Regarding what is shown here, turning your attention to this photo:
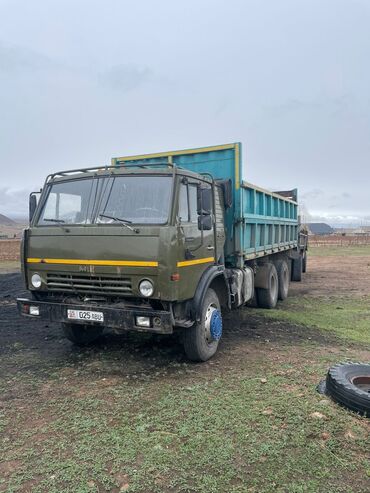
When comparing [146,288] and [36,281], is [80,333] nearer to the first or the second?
[36,281]

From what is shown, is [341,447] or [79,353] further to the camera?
[79,353]

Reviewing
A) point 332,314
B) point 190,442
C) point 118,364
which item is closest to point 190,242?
point 118,364

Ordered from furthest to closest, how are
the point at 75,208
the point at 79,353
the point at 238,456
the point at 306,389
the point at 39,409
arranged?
the point at 79,353, the point at 75,208, the point at 306,389, the point at 39,409, the point at 238,456

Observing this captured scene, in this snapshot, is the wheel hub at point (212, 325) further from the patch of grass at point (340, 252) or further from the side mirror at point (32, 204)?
the patch of grass at point (340, 252)

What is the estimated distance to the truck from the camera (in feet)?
14.4

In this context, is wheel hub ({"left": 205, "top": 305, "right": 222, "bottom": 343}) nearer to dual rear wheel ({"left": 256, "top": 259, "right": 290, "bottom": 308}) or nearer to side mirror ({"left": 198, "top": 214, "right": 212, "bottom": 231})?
side mirror ({"left": 198, "top": 214, "right": 212, "bottom": 231})

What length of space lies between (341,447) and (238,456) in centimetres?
85

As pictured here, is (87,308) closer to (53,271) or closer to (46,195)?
(53,271)

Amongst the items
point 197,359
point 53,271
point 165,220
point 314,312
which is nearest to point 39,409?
point 53,271

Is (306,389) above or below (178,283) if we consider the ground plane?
below

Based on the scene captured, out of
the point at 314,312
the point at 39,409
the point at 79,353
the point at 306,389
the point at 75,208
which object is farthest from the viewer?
the point at 314,312

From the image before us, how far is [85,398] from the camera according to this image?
4.11 meters

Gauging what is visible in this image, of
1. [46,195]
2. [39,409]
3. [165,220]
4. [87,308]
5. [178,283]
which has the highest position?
[46,195]

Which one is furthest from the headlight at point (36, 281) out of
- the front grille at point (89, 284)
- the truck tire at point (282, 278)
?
the truck tire at point (282, 278)
